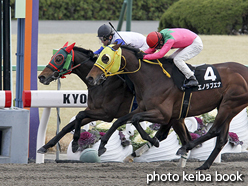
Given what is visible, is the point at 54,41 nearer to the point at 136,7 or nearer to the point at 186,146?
the point at 136,7

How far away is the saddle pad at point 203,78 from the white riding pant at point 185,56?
74 mm

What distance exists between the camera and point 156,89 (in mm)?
5145

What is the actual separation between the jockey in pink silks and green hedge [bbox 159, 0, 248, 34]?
29.7ft

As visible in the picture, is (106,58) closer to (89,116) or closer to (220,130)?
(89,116)

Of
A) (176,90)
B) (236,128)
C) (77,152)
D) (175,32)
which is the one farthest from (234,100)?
(77,152)

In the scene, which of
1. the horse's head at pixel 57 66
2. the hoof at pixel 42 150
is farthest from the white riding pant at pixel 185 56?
the hoof at pixel 42 150

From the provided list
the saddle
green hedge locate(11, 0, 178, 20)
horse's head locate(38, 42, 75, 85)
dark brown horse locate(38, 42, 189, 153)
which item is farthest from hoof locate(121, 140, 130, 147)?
green hedge locate(11, 0, 178, 20)

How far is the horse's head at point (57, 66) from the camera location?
5457 mm

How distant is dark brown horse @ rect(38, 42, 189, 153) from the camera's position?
18.0ft

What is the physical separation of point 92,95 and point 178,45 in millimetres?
1192

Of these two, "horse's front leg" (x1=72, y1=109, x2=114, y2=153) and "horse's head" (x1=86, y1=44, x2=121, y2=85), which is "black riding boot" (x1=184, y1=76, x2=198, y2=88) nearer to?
"horse's head" (x1=86, y1=44, x2=121, y2=85)

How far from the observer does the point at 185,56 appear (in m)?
5.32

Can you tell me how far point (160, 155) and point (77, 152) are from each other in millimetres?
1113

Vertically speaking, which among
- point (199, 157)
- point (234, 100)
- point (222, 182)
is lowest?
point (199, 157)
